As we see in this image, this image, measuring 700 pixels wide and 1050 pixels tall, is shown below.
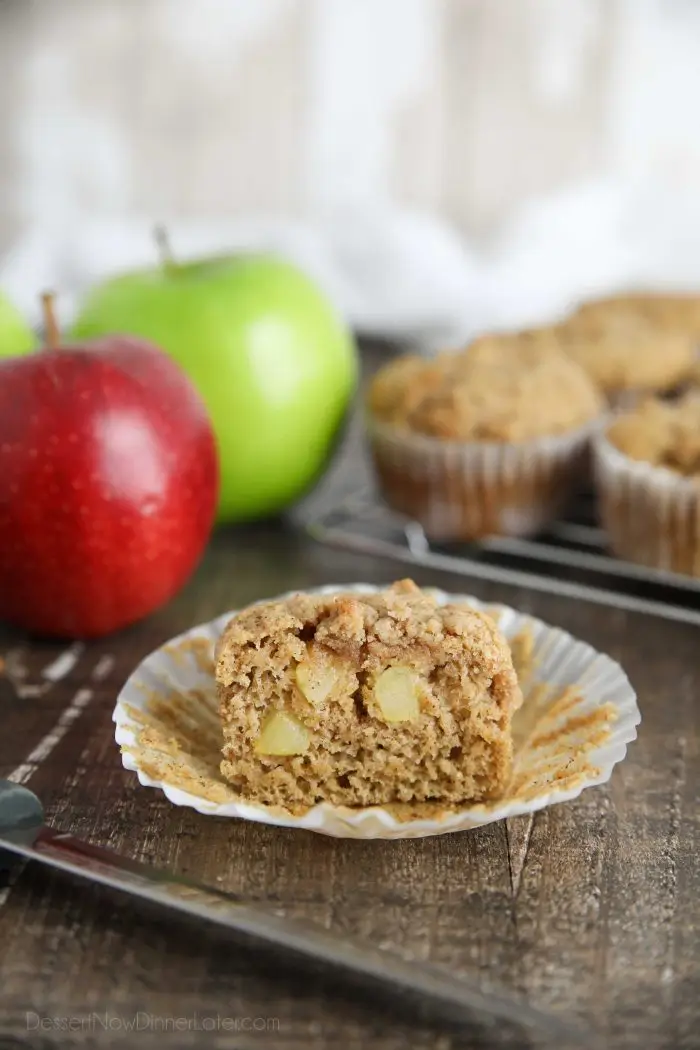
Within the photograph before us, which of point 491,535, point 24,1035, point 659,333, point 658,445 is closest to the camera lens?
point 24,1035

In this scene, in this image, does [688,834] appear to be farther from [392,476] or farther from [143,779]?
[392,476]

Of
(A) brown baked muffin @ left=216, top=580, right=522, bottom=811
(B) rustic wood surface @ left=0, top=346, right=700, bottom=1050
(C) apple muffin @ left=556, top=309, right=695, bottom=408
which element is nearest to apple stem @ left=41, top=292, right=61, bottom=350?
(B) rustic wood surface @ left=0, top=346, right=700, bottom=1050

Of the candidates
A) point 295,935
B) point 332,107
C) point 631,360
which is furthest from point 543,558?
point 332,107

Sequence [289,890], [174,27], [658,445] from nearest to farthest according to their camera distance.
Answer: [289,890] < [658,445] < [174,27]

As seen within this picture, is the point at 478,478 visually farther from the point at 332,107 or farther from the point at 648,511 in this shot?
the point at 332,107

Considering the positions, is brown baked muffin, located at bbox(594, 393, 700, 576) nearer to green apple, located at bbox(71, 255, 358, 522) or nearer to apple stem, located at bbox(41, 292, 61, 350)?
green apple, located at bbox(71, 255, 358, 522)

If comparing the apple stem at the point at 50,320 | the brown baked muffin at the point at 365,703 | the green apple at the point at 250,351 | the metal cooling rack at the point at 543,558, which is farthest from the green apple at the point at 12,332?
the brown baked muffin at the point at 365,703

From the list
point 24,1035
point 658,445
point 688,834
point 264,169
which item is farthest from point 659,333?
point 264,169

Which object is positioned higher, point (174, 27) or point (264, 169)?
point (174, 27)
